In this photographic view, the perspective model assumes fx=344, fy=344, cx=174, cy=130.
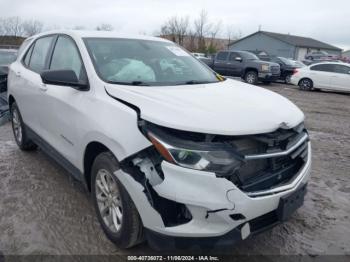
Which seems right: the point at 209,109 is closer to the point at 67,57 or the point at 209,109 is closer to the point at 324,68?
the point at 67,57

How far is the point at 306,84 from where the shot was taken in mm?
16406

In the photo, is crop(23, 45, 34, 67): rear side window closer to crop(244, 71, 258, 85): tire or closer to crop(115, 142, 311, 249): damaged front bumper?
crop(115, 142, 311, 249): damaged front bumper

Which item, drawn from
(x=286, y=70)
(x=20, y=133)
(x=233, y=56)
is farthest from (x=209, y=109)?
(x=286, y=70)

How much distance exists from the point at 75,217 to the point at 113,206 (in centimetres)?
73

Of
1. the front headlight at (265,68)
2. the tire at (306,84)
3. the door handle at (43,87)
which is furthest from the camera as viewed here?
the front headlight at (265,68)

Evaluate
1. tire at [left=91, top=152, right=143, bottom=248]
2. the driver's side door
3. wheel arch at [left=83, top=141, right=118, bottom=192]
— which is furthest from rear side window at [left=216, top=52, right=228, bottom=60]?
tire at [left=91, top=152, right=143, bottom=248]

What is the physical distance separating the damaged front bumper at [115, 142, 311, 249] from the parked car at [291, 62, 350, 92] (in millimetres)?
14869

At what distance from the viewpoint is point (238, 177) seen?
234 centimetres

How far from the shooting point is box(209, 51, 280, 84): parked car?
670 inches

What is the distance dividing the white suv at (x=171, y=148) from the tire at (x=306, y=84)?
1408cm

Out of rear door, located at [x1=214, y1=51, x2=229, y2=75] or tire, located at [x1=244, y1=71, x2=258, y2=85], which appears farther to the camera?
rear door, located at [x1=214, y1=51, x2=229, y2=75]

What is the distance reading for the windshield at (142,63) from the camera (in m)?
3.21

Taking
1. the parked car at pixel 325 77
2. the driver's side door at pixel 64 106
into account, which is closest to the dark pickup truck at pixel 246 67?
the parked car at pixel 325 77

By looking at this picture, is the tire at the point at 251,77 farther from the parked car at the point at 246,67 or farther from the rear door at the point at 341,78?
the rear door at the point at 341,78
